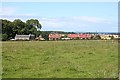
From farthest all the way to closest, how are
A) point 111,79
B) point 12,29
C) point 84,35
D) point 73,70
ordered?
1. point 84,35
2. point 12,29
3. point 73,70
4. point 111,79

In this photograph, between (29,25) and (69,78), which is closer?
(69,78)

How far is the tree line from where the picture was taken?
282ft

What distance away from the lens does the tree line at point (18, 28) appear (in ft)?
282

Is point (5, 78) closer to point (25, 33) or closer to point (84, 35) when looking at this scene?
point (25, 33)

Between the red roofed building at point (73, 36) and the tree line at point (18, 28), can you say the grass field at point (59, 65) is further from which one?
the red roofed building at point (73, 36)

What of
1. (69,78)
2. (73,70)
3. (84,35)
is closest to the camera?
(69,78)

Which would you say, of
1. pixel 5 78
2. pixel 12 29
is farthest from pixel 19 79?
pixel 12 29

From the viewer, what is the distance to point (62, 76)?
11648 mm

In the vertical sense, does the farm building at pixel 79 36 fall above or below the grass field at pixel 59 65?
above

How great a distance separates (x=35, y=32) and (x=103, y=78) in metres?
96.0

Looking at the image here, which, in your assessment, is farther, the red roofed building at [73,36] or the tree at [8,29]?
the red roofed building at [73,36]

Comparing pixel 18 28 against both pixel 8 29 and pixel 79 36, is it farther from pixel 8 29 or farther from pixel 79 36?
pixel 79 36

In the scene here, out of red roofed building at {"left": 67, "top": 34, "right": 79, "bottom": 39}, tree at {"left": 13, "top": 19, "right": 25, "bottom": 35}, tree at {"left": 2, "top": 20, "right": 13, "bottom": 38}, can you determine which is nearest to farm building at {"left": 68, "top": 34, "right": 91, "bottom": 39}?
red roofed building at {"left": 67, "top": 34, "right": 79, "bottom": 39}

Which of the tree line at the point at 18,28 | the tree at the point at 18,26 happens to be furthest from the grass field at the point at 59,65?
the tree at the point at 18,26
